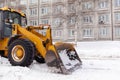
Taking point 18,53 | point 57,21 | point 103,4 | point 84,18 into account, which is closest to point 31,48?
point 18,53

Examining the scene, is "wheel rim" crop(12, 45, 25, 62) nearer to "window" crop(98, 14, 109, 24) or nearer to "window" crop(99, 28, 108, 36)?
"window" crop(99, 28, 108, 36)

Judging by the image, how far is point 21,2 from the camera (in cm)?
6525

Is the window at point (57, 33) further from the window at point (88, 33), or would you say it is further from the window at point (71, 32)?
the window at point (88, 33)

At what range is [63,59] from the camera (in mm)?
10539

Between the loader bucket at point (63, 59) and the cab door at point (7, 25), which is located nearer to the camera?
the loader bucket at point (63, 59)

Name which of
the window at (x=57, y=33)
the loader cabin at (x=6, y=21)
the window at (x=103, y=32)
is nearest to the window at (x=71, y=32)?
the window at (x=57, y=33)

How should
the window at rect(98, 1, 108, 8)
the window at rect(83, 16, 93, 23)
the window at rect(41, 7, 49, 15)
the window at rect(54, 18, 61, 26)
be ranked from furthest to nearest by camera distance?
the window at rect(41, 7, 49, 15) → the window at rect(54, 18, 61, 26) → the window at rect(83, 16, 93, 23) → the window at rect(98, 1, 108, 8)

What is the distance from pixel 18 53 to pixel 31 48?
701 millimetres

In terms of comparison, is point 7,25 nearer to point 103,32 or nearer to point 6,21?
point 6,21

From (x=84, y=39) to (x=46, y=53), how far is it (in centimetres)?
4490

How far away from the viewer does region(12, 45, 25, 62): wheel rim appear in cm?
1062

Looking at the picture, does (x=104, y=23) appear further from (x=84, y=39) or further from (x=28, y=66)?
(x=28, y=66)

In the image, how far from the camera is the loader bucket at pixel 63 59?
9797mm

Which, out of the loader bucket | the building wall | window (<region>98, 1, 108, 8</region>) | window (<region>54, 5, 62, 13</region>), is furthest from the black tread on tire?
window (<region>54, 5, 62, 13</region>)
